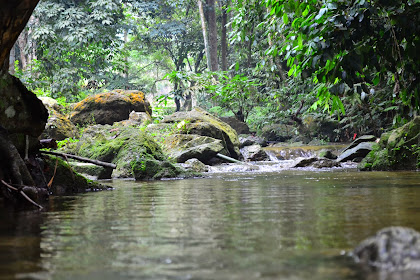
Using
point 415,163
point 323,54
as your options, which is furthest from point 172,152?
point 323,54

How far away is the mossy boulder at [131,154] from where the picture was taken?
8.66 metres

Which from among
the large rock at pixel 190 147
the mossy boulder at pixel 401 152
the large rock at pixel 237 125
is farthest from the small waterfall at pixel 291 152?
the mossy boulder at pixel 401 152

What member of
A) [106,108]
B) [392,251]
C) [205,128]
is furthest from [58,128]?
[392,251]

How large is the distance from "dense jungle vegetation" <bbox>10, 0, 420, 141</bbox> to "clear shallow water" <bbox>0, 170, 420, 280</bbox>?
199 cm

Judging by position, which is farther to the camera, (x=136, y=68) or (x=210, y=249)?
(x=136, y=68)

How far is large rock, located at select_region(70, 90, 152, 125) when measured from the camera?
1720cm

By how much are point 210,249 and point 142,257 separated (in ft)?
1.01

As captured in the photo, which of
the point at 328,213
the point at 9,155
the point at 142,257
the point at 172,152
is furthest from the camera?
the point at 172,152

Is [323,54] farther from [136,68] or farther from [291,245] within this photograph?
[136,68]

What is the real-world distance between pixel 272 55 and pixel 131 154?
4019 mm

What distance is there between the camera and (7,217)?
3207mm

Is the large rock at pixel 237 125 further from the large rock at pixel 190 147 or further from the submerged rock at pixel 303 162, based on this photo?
the submerged rock at pixel 303 162

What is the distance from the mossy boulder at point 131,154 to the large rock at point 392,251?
7.09 metres

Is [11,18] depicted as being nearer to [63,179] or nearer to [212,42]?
[63,179]
